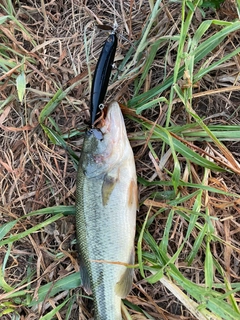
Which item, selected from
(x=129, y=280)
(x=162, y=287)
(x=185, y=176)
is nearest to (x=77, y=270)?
(x=129, y=280)

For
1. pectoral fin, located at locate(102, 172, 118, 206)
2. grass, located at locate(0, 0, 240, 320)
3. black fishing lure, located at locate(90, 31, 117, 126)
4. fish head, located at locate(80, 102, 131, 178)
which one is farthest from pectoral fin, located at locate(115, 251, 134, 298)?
black fishing lure, located at locate(90, 31, 117, 126)

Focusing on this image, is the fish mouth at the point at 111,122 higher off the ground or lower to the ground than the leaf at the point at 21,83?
lower

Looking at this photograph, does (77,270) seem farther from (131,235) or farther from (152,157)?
(152,157)

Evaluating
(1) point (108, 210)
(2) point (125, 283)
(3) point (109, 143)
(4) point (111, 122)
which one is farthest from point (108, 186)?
(2) point (125, 283)

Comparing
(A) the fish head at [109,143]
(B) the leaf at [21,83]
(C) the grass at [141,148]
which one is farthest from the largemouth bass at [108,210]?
(B) the leaf at [21,83]

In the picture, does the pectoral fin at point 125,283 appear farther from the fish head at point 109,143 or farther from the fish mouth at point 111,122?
the fish mouth at point 111,122

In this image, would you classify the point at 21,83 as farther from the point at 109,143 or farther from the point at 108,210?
the point at 108,210
